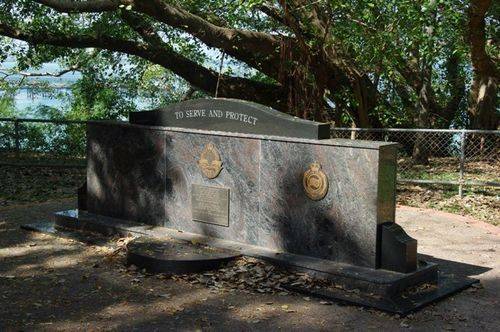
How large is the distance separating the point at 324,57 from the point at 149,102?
846 centimetres

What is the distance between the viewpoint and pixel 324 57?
14.9 metres

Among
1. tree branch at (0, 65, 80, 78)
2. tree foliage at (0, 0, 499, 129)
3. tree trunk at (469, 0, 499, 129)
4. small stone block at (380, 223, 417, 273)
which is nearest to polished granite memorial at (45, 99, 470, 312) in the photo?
small stone block at (380, 223, 417, 273)

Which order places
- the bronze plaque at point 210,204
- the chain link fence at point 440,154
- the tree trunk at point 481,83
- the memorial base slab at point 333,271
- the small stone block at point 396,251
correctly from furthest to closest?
the chain link fence at point 440,154
the tree trunk at point 481,83
the bronze plaque at point 210,204
the small stone block at point 396,251
the memorial base slab at point 333,271

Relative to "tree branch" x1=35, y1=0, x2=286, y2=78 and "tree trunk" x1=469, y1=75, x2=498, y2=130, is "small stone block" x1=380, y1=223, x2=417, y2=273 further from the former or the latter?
"tree trunk" x1=469, y1=75, x2=498, y2=130

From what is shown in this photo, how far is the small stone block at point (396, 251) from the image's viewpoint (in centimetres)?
673

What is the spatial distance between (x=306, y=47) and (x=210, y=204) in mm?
7068

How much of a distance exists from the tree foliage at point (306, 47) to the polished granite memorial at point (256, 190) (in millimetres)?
4006

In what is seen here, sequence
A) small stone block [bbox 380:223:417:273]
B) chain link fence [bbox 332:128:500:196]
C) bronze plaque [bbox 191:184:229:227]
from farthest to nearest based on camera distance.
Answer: chain link fence [bbox 332:128:500:196], bronze plaque [bbox 191:184:229:227], small stone block [bbox 380:223:417:273]

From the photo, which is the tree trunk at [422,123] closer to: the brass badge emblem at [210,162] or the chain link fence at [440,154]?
the chain link fence at [440,154]

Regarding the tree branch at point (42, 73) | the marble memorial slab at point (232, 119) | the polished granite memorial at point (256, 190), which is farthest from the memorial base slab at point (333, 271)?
the tree branch at point (42, 73)

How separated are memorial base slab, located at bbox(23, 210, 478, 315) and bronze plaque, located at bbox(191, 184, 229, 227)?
236 mm

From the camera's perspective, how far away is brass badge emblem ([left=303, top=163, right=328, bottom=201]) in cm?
718

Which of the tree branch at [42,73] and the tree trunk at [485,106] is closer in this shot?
the tree trunk at [485,106]

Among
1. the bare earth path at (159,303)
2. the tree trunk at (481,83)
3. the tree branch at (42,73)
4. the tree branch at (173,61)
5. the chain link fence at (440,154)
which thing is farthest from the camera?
the tree branch at (42,73)
